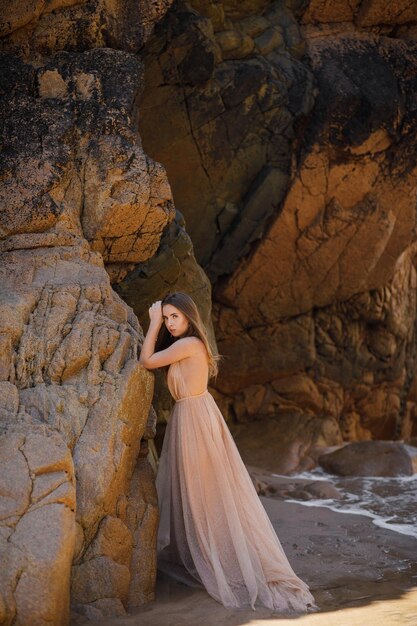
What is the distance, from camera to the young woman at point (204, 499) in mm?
5203

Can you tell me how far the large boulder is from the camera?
35.7 feet

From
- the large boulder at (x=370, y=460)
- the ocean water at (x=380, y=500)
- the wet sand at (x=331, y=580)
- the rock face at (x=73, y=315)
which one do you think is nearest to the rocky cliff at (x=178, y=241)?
the rock face at (x=73, y=315)

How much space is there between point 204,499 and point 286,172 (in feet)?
23.5

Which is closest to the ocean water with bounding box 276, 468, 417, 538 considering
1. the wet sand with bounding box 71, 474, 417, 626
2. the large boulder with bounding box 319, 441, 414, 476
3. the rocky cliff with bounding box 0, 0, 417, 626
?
the large boulder with bounding box 319, 441, 414, 476

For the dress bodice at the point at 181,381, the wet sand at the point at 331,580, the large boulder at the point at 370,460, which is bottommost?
the wet sand at the point at 331,580

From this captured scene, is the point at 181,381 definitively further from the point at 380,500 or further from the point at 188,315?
the point at 380,500

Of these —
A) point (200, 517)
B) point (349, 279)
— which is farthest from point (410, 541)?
point (349, 279)

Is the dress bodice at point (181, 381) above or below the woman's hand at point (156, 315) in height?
below

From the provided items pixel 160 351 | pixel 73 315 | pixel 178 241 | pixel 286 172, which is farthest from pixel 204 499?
pixel 286 172

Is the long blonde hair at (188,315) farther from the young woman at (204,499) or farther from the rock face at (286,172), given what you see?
the rock face at (286,172)

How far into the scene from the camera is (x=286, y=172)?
11656 mm

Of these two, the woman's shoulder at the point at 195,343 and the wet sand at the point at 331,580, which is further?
the woman's shoulder at the point at 195,343

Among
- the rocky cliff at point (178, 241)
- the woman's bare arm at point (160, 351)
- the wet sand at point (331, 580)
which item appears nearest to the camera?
the wet sand at point (331, 580)

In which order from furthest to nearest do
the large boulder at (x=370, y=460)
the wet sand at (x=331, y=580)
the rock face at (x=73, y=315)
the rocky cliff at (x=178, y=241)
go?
the large boulder at (x=370, y=460) → the rocky cliff at (x=178, y=241) → the wet sand at (x=331, y=580) → the rock face at (x=73, y=315)
